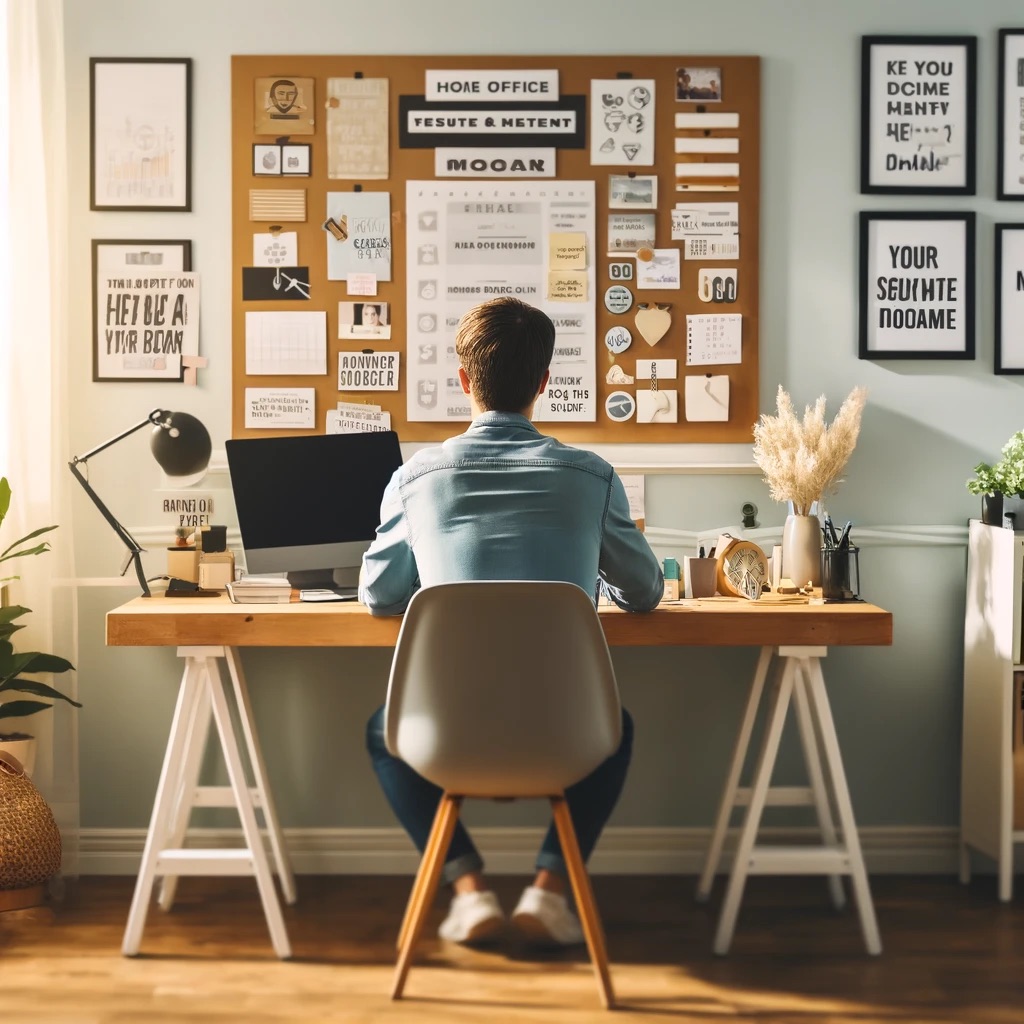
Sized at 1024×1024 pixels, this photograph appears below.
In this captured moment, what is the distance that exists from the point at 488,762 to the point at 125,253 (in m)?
1.75

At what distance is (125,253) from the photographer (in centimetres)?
283

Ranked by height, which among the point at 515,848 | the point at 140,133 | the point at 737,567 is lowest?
the point at 515,848

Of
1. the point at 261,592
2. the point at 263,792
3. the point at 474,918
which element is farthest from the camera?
the point at 263,792

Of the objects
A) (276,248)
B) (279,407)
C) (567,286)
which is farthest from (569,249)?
(279,407)

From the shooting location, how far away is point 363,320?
283 cm

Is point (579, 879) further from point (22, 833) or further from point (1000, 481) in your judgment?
point (1000, 481)

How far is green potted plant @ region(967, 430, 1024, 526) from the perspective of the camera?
2.64 metres

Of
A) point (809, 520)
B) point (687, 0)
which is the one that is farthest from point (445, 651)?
point (687, 0)

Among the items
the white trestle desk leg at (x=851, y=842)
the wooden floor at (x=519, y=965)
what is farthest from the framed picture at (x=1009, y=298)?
the wooden floor at (x=519, y=965)

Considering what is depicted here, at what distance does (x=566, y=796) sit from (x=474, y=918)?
0.99 ft

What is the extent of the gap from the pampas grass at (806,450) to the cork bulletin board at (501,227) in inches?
7.0

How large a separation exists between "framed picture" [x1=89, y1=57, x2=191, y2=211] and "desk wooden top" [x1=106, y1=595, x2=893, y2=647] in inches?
45.7

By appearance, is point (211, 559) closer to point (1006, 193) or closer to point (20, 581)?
point (20, 581)

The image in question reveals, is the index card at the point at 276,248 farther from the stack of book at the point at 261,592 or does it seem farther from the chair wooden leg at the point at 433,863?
the chair wooden leg at the point at 433,863
